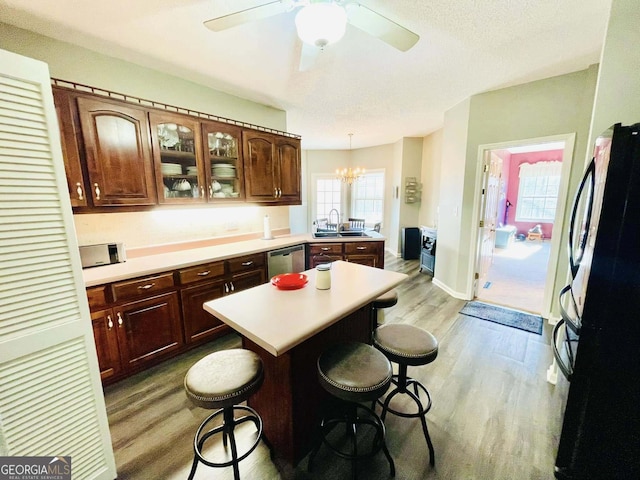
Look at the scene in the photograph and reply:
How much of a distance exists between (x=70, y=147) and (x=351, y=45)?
240 cm

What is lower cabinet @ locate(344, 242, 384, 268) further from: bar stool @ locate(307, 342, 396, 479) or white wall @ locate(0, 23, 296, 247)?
bar stool @ locate(307, 342, 396, 479)

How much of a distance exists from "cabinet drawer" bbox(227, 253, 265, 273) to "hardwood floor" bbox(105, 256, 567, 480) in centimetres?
78

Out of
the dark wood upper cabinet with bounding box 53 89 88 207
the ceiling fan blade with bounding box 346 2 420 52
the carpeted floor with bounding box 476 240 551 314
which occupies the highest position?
the ceiling fan blade with bounding box 346 2 420 52

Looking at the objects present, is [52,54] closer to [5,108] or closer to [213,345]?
[5,108]

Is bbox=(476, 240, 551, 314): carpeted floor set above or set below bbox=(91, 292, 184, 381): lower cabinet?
below

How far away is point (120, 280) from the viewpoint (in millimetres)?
1952

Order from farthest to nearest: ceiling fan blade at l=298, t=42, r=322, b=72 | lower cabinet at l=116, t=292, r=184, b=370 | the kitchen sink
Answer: the kitchen sink < lower cabinet at l=116, t=292, r=184, b=370 < ceiling fan blade at l=298, t=42, r=322, b=72

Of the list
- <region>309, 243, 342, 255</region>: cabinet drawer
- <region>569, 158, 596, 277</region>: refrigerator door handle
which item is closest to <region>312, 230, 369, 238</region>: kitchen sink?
<region>309, 243, 342, 255</region>: cabinet drawer

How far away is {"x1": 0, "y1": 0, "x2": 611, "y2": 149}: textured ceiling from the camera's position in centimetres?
170

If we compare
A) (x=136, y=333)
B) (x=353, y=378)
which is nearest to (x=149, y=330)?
(x=136, y=333)

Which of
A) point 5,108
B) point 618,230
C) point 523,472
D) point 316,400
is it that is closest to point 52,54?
point 5,108

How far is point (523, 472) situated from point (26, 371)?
8.16ft

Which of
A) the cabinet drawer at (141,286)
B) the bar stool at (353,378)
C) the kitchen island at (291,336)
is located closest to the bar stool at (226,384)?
the kitchen island at (291,336)

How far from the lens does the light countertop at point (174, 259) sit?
6.40ft
